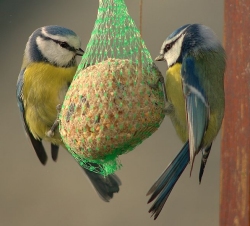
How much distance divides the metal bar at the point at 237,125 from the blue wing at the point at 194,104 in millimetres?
107

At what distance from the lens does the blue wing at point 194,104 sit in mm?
2146

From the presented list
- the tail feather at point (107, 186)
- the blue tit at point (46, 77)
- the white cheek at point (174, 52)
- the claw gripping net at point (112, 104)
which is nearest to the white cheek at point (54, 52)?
the blue tit at point (46, 77)

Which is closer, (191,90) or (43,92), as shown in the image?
(191,90)

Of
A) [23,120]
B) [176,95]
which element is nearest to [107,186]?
[23,120]

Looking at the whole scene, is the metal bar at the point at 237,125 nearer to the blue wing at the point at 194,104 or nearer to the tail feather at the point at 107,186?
the blue wing at the point at 194,104

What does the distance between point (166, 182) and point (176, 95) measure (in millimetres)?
303

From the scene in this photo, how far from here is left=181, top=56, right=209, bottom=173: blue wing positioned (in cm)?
215

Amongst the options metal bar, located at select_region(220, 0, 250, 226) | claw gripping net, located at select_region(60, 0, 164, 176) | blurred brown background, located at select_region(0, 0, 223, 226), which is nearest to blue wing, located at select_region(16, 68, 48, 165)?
claw gripping net, located at select_region(60, 0, 164, 176)

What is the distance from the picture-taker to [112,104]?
201 centimetres

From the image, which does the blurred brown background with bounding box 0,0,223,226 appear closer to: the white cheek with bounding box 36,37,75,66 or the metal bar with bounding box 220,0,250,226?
the white cheek with bounding box 36,37,75,66

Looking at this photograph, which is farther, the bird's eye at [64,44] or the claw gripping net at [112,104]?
the bird's eye at [64,44]

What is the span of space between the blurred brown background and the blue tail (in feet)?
3.67

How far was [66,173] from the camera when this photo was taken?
150 inches

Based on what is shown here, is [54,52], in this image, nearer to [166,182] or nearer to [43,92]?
[43,92]
